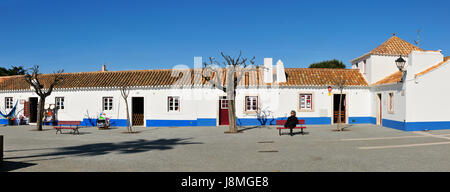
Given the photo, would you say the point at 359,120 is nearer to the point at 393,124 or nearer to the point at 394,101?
the point at 393,124

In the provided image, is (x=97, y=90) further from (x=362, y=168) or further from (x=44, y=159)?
(x=362, y=168)

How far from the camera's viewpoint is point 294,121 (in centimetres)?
1460

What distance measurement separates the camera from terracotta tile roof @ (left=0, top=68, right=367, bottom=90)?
21.6 m

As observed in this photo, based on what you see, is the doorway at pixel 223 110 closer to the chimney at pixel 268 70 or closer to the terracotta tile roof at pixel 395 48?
the chimney at pixel 268 70

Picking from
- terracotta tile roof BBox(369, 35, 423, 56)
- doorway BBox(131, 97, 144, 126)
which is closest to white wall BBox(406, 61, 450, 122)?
terracotta tile roof BBox(369, 35, 423, 56)

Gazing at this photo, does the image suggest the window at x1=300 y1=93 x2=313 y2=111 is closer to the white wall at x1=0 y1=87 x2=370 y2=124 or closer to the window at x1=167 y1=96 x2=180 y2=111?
the white wall at x1=0 y1=87 x2=370 y2=124

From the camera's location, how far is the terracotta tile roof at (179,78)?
2162 cm

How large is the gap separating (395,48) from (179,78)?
16045 mm

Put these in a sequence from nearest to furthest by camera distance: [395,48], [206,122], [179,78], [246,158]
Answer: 1. [246,158]
2. [206,122]
3. [395,48]
4. [179,78]

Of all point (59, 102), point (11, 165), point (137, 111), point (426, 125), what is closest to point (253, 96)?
point (137, 111)

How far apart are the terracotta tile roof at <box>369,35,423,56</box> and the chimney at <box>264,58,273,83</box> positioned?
7.03 meters

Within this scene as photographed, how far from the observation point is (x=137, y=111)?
72.6ft
